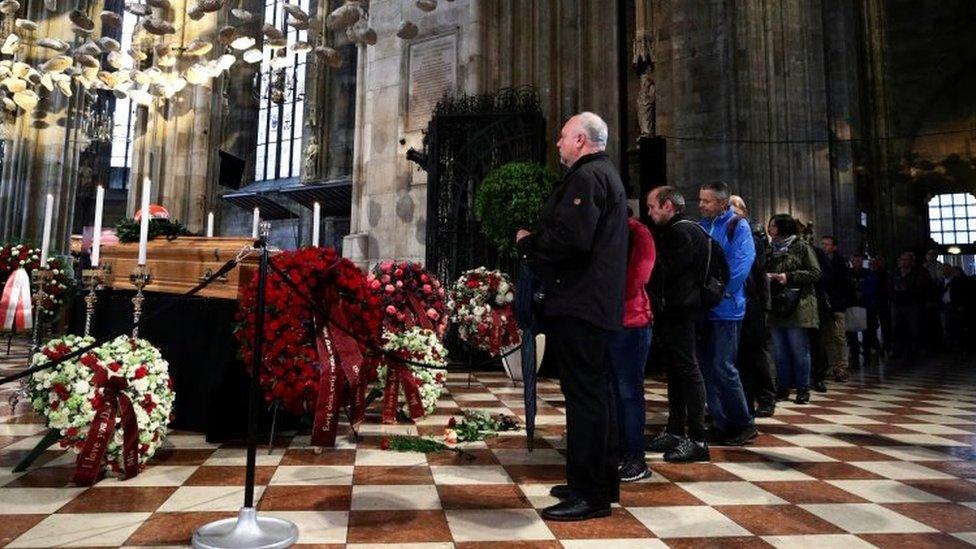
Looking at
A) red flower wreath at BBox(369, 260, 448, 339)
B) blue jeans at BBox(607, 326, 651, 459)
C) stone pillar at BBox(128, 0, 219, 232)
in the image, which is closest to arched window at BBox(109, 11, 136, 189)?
A: stone pillar at BBox(128, 0, 219, 232)

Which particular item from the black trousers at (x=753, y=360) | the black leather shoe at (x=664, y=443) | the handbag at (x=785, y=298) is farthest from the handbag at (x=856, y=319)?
the black leather shoe at (x=664, y=443)

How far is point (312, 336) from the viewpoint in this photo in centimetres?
322

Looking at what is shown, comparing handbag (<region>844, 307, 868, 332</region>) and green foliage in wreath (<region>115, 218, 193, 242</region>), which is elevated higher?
A: green foliage in wreath (<region>115, 218, 193, 242</region>)

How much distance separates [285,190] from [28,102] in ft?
34.7

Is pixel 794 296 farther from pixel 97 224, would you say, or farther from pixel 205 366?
pixel 97 224

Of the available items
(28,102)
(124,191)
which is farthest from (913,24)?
(124,191)

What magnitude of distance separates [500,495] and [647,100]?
45.9ft

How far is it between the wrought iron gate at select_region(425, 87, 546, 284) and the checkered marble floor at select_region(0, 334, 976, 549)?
416cm

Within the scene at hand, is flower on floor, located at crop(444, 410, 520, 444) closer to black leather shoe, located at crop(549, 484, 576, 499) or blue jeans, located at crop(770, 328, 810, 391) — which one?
black leather shoe, located at crop(549, 484, 576, 499)

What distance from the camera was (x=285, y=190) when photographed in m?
20.3

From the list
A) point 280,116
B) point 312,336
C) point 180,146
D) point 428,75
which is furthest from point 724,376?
point 280,116

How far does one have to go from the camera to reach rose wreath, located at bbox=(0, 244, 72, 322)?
222 inches

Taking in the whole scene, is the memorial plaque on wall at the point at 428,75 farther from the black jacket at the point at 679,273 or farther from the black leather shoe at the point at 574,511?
the black leather shoe at the point at 574,511

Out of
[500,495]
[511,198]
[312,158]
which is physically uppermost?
[312,158]
